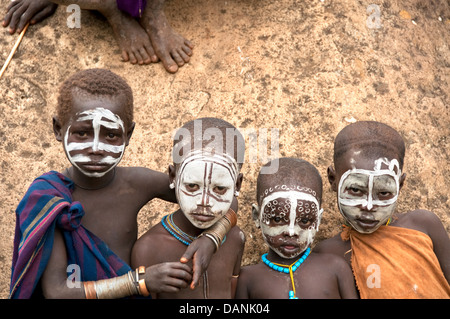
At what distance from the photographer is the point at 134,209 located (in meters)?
3.53

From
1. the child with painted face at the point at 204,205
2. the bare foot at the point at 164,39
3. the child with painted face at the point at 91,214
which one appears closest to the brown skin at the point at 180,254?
the child with painted face at the point at 204,205

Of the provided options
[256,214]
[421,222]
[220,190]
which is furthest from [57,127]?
[421,222]

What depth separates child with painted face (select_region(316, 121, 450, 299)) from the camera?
11.7 feet

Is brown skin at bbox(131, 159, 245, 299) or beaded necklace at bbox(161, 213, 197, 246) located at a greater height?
beaded necklace at bbox(161, 213, 197, 246)

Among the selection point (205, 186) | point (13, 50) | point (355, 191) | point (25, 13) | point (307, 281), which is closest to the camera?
point (205, 186)

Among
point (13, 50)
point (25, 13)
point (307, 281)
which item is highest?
point (25, 13)

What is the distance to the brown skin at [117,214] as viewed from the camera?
306 centimetres

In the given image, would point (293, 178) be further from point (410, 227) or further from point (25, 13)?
point (25, 13)

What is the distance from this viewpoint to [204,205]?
3.25 m

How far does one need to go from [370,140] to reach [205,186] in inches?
39.2

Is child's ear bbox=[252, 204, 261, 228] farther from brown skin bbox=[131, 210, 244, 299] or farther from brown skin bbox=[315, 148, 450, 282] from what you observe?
Answer: brown skin bbox=[315, 148, 450, 282]

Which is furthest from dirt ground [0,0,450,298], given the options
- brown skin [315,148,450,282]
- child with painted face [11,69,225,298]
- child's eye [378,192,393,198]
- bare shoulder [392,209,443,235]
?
child with painted face [11,69,225,298]

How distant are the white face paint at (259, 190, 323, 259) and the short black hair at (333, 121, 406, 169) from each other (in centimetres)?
40
